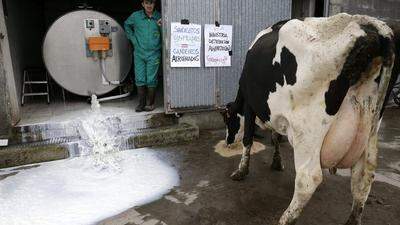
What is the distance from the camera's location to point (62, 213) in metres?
3.42

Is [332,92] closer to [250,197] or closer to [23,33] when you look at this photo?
[250,197]

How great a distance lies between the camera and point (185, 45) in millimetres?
5773

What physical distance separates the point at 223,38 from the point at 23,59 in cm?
440

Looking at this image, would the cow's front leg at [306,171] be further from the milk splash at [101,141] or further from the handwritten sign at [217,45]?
the handwritten sign at [217,45]

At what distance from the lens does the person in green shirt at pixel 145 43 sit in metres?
5.87

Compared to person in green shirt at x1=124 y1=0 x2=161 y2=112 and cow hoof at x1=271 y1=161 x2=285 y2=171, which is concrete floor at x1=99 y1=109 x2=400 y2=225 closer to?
cow hoof at x1=271 y1=161 x2=285 y2=171

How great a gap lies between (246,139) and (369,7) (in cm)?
606

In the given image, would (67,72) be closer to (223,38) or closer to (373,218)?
(223,38)

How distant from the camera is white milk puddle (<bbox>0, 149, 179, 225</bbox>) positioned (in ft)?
11.1

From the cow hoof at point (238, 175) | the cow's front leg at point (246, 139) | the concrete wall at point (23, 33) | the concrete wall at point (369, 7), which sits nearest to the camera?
the cow's front leg at point (246, 139)

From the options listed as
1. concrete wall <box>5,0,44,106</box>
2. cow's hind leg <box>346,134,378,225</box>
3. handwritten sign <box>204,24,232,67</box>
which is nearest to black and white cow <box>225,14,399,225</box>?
cow's hind leg <box>346,134,378,225</box>

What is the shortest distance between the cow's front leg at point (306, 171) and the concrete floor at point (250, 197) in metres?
0.69

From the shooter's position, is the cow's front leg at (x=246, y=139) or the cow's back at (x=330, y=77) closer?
the cow's back at (x=330, y=77)

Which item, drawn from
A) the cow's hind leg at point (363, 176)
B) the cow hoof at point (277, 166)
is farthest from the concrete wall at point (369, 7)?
the cow's hind leg at point (363, 176)
